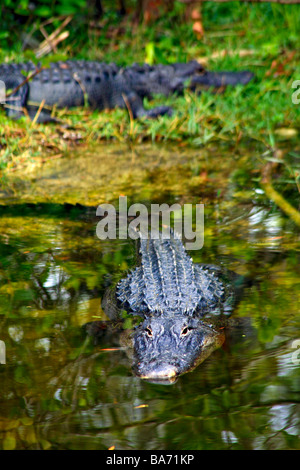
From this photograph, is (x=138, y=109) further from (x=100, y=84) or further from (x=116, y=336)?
(x=116, y=336)

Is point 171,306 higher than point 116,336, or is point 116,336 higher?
point 171,306

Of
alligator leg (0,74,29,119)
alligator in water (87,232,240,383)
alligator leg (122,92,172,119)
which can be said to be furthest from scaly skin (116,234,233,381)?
alligator leg (0,74,29,119)

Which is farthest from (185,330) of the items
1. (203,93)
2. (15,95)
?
(15,95)

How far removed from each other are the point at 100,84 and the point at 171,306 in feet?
16.6

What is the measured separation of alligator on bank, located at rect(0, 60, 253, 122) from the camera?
716cm

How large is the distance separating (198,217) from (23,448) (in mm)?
2577

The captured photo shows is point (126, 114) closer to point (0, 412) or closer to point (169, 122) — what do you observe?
point (169, 122)

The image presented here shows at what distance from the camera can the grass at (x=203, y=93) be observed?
6.13 meters

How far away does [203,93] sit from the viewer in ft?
23.5

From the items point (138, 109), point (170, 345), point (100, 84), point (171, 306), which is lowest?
point (170, 345)

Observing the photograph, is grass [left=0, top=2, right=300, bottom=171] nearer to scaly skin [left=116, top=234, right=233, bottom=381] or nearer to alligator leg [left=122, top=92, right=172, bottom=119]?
alligator leg [left=122, top=92, right=172, bottom=119]

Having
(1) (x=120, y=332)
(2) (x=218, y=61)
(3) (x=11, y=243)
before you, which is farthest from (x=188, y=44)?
(1) (x=120, y=332)

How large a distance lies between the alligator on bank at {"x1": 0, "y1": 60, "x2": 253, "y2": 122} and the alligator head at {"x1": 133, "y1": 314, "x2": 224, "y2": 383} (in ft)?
14.0

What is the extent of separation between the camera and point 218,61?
8.47 meters
